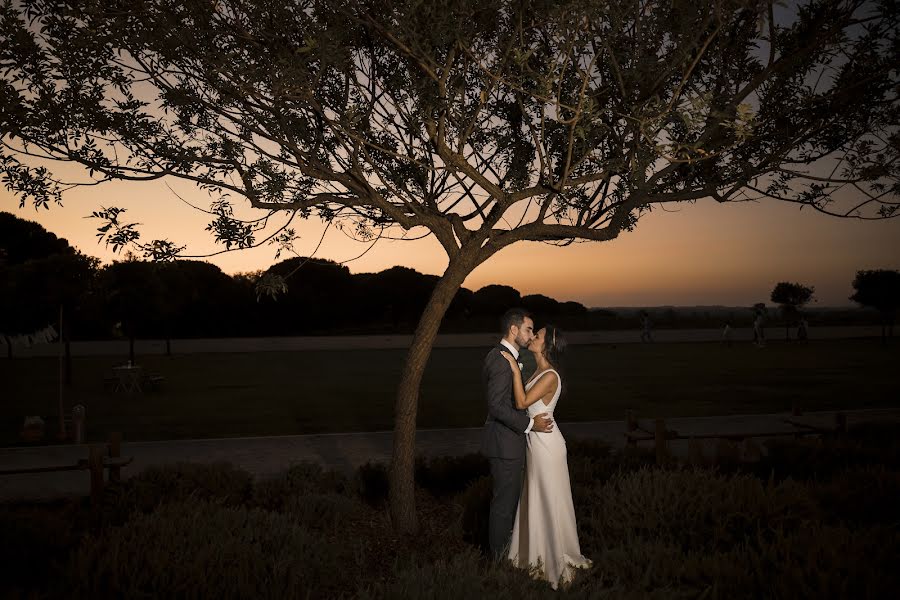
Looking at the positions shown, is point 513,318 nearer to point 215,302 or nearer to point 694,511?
point 694,511

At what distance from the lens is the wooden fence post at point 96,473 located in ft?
27.8

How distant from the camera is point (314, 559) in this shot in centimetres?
603

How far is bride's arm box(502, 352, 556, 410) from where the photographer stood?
614cm

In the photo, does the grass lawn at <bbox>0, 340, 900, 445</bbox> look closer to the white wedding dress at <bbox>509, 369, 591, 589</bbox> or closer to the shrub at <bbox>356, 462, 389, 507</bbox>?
the shrub at <bbox>356, 462, 389, 507</bbox>

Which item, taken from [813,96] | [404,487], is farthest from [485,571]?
[813,96]

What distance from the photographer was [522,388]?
620 cm

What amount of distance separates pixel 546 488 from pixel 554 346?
3.92ft

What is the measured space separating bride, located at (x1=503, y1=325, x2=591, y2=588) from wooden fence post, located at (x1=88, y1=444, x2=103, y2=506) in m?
5.04

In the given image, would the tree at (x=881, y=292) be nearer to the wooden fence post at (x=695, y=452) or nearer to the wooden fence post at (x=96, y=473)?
the wooden fence post at (x=695, y=452)

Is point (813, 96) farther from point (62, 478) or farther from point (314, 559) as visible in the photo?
point (62, 478)

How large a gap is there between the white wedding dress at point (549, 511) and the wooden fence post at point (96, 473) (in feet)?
16.6

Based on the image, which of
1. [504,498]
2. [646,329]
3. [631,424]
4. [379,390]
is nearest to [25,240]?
[379,390]

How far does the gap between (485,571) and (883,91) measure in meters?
7.53

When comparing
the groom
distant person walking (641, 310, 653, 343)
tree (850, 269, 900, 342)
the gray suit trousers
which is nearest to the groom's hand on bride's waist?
the groom
